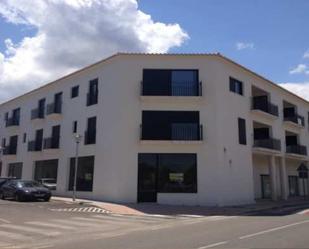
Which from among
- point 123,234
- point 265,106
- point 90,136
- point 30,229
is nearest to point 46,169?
point 90,136

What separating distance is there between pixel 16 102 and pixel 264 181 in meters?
25.3

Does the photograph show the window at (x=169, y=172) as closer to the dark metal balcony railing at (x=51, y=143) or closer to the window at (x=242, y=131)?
the window at (x=242, y=131)

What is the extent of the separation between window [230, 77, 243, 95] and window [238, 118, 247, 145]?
2.09 meters

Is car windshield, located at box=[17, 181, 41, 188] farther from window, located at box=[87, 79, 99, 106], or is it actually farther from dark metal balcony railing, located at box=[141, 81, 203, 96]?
dark metal balcony railing, located at box=[141, 81, 203, 96]

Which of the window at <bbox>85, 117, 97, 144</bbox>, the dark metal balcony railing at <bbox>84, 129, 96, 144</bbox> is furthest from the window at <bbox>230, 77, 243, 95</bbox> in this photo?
the dark metal balcony railing at <bbox>84, 129, 96, 144</bbox>

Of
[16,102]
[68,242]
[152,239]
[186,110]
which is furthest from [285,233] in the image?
[16,102]

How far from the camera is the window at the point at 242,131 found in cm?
2819

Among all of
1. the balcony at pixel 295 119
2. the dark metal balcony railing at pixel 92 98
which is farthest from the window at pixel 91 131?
the balcony at pixel 295 119

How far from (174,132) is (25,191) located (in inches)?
392

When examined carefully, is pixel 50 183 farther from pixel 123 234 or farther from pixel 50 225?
pixel 123 234

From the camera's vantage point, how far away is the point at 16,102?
41.2 m

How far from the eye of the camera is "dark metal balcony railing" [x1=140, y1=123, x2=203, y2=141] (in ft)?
85.0

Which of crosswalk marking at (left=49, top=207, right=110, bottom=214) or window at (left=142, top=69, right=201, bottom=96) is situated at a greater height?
window at (left=142, top=69, right=201, bottom=96)

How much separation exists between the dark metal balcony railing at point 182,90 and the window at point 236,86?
2.98 metres
